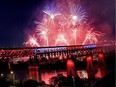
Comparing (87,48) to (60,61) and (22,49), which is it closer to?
(60,61)

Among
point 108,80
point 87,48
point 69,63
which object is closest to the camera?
point 108,80

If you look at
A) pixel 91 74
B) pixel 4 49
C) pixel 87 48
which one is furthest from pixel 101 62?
pixel 4 49

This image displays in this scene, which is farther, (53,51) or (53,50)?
(53,50)

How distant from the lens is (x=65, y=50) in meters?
88.4

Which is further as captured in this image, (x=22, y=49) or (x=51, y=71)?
(x=51, y=71)

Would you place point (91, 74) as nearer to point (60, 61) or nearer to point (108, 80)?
point (60, 61)

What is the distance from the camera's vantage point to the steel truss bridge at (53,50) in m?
61.0

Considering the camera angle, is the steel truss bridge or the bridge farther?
the bridge

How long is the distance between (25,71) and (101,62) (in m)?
30.8

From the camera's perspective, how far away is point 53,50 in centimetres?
8700

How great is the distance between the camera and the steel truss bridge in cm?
6104

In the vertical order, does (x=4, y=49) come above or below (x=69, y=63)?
above

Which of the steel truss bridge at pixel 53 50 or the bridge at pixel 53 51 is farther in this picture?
the bridge at pixel 53 51

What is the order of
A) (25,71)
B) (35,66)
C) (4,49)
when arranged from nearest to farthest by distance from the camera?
(4,49)
(35,66)
(25,71)
